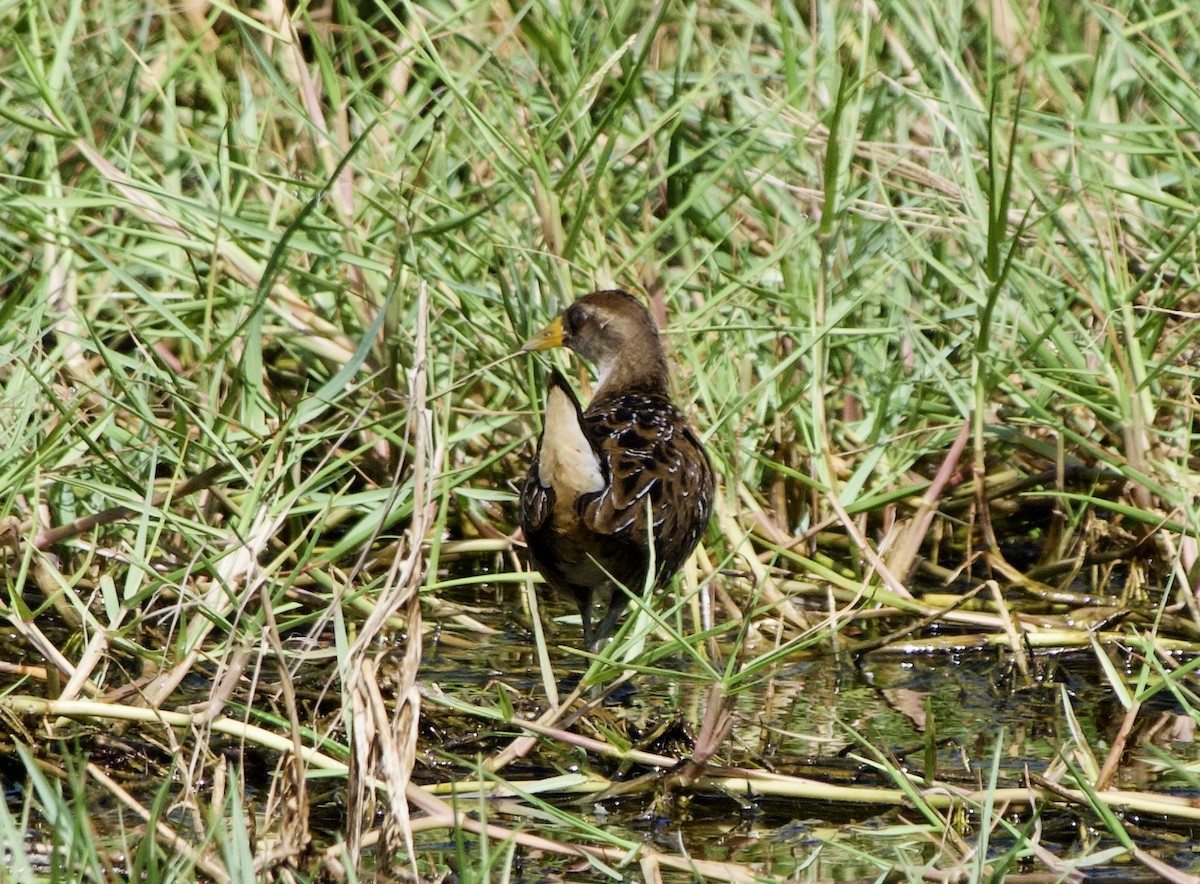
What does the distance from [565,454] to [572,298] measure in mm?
1014

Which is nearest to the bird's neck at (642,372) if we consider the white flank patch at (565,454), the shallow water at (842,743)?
the shallow water at (842,743)

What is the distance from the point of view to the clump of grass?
3.23m

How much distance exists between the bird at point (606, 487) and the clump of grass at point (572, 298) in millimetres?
104

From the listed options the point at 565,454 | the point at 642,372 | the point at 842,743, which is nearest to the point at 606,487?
the point at 565,454

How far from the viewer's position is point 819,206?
4.17 meters

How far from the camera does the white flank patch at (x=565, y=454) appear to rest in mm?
2951

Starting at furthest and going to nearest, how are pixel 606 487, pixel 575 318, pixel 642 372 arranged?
pixel 642 372
pixel 575 318
pixel 606 487

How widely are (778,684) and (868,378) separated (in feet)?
3.35

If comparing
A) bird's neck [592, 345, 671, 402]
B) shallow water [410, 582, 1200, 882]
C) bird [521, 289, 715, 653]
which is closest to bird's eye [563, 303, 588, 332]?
bird [521, 289, 715, 653]

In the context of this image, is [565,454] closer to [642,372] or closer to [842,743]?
[842,743]

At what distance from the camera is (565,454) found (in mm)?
3090

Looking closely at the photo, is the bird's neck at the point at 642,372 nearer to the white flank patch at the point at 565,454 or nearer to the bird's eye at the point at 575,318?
the bird's eye at the point at 575,318

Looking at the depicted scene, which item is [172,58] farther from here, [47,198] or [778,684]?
[778,684]

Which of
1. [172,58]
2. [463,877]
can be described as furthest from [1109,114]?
[463,877]
